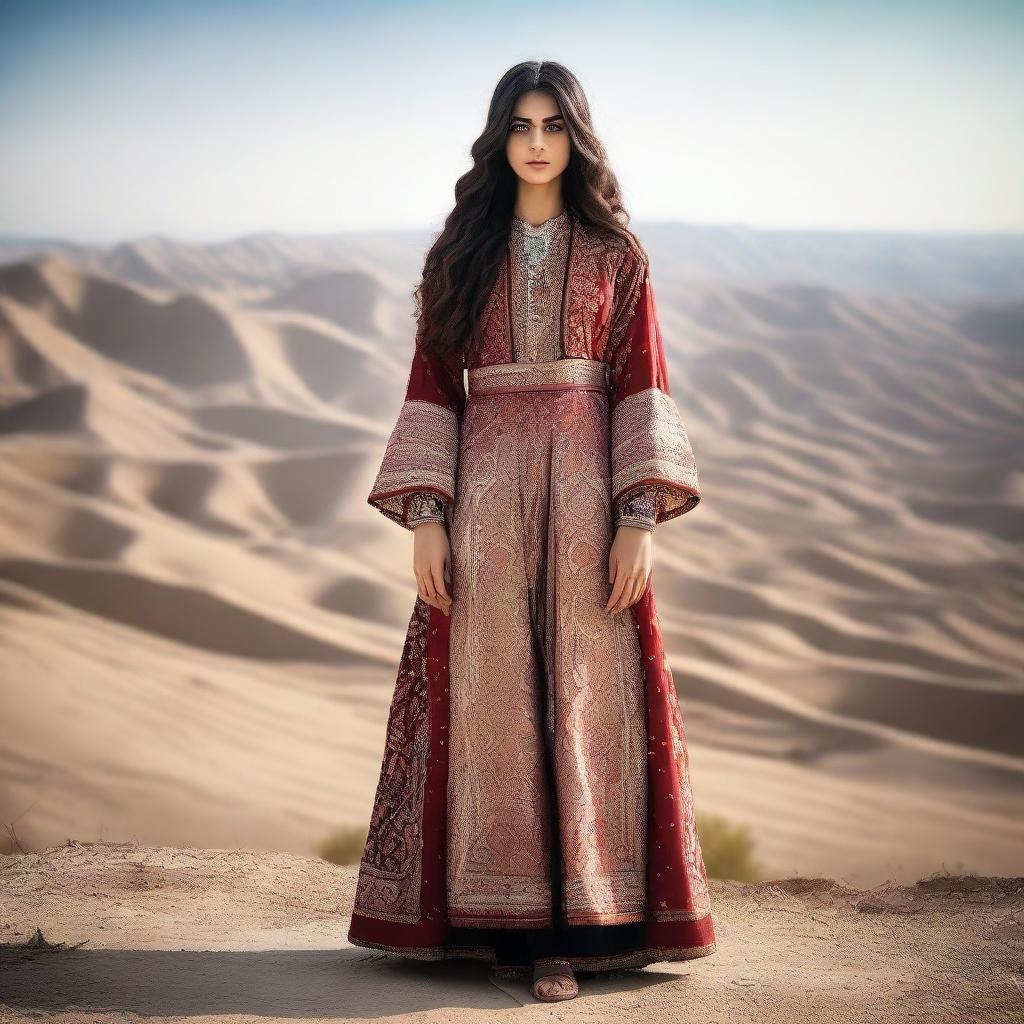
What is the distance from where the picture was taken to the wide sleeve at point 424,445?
3137mm

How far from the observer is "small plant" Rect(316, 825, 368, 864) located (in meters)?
5.71

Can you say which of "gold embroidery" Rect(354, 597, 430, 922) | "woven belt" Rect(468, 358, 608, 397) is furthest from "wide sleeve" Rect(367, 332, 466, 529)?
"gold embroidery" Rect(354, 597, 430, 922)

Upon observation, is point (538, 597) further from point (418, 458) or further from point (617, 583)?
point (418, 458)

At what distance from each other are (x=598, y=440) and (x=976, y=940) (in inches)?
68.3

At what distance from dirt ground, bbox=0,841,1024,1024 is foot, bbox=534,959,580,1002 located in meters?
0.03

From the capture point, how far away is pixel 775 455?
70.2ft

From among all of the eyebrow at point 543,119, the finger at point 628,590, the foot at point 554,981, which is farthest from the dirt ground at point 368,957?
the eyebrow at point 543,119

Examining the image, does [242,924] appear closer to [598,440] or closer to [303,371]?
[598,440]

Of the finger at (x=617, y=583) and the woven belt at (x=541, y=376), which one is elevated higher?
the woven belt at (x=541, y=376)

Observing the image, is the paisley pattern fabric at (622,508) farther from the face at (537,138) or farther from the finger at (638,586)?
the face at (537,138)

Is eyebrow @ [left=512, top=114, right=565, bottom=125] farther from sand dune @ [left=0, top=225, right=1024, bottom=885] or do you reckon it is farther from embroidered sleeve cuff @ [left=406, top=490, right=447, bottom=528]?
sand dune @ [left=0, top=225, right=1024, bottom=885]

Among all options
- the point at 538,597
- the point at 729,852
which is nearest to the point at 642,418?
the point at 538,597

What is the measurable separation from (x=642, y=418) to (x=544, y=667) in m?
0.63

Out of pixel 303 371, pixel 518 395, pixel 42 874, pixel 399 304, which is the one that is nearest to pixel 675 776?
pixel 518 395
